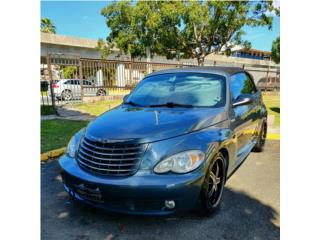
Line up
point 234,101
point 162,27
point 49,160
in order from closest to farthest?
point 234,101, point 49,160, point 162,27

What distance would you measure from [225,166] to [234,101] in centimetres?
99

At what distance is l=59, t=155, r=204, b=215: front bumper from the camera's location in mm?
2566

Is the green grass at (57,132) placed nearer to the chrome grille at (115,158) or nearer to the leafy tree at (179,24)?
the chrome grille at (115,158)

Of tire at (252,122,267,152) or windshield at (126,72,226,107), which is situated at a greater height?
windshield at (126,72,226,107)

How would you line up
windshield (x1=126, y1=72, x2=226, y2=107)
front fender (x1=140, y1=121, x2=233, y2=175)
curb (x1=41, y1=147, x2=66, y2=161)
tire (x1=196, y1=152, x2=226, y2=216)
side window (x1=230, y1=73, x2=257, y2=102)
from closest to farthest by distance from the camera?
front fender (x1=140, y1=121, x2=233, y2=175), tire (x1=196, y1=152, x2=226, y2=216), windshield (x1=126, y1=72, x2=226, y2=107), side window (x1=230, y1=73, x2=257, y2=102), curb (x1=41, y1=147, x2=66, y2=161)

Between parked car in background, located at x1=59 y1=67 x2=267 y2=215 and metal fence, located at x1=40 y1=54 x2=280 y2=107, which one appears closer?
parked car in background, located at x1=59 y1=67 x2=267 y2=215

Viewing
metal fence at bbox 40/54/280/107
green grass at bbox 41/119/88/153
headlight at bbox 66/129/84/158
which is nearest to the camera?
headlight at bbox 66/129/84/158

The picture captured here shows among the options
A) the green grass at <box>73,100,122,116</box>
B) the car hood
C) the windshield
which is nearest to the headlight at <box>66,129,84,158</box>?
the car hood

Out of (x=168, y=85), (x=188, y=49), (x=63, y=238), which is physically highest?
(x=188, y=49)

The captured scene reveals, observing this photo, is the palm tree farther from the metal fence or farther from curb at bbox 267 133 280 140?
curb at bbox 267 133 280 140

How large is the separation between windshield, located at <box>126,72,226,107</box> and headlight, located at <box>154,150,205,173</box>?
106 centimetres

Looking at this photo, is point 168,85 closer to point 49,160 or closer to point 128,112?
point 128,112
